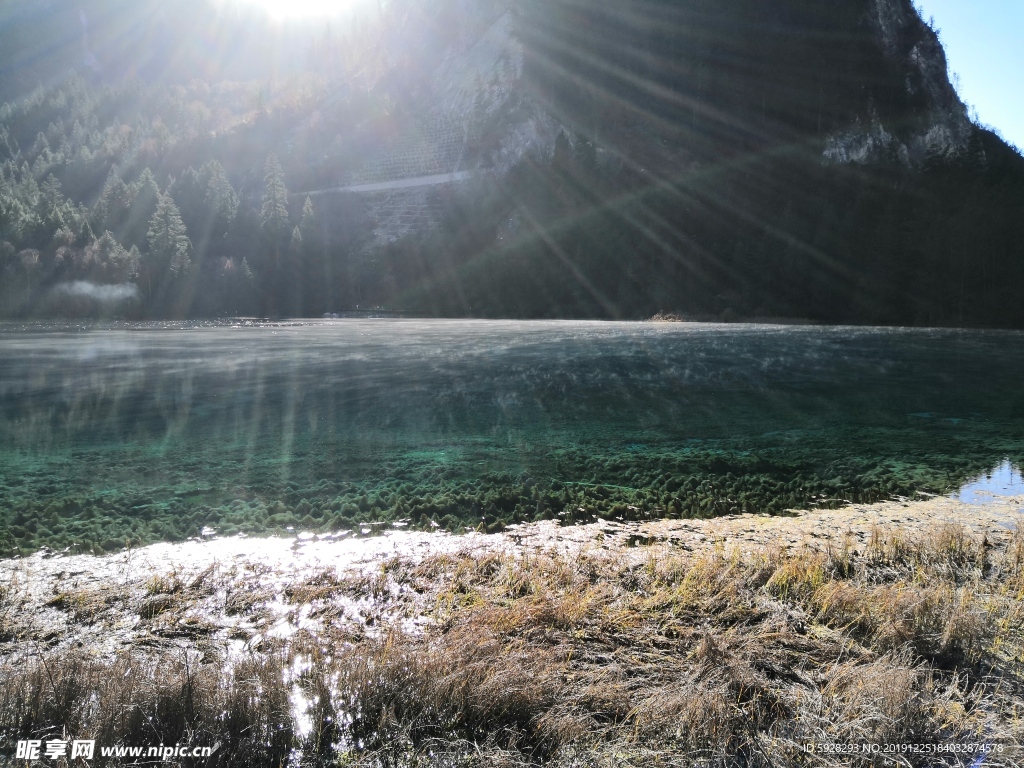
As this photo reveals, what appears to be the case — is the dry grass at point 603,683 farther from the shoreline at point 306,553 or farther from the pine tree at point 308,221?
the pine tree at point 308,221

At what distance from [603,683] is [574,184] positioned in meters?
120

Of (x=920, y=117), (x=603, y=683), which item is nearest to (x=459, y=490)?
(x=603, y=683)

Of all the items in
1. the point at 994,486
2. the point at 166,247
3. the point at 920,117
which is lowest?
the point at 994,486

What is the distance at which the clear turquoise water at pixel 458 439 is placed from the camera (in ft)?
31.4

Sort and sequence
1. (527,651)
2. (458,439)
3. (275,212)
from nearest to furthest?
1. (527,651)
2. (458,439)
3. (275,212)

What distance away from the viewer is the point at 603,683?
4316 mm

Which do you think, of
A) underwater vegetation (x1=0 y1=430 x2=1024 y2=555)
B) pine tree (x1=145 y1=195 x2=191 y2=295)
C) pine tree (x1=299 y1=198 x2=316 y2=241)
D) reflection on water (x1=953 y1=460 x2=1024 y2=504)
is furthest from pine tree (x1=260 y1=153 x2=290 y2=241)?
reflection on water (x1=953 y1=460 x2=1024 y2=504)

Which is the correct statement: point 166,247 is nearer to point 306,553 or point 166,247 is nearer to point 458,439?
point 458,439

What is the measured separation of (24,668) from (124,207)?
124m

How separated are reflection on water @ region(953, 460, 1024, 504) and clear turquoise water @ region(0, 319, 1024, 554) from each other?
27 cm

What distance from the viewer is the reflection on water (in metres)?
9.84

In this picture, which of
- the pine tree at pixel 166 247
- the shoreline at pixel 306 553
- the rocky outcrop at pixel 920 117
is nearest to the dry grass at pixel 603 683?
the shoreline at pixel 306 553

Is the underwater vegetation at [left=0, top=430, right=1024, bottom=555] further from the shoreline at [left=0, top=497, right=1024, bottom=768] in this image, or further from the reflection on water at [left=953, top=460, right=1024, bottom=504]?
the shoreline at [left=0, top=497, right=1024, bottom=768]

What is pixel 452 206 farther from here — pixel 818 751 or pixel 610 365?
pixel 818 751
